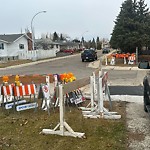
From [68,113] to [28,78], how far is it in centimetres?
946

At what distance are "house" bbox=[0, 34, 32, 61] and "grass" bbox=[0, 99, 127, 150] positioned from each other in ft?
144

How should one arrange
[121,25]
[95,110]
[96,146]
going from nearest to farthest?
[96,146], [95,110], [121,25]

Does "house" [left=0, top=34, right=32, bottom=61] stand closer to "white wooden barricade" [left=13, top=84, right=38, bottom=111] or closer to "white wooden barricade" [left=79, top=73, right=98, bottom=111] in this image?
"white wooden barricade" [left=13, top=84, right=38, bottom=111]

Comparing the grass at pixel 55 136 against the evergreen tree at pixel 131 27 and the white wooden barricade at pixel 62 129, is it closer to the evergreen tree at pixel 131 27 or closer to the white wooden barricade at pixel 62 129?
the white wooden barricade at pixel 62 129

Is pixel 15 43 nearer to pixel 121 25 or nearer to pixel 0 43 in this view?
pixel 0 43

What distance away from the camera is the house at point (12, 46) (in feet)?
165

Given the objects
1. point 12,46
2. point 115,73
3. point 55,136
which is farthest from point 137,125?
point 12,46

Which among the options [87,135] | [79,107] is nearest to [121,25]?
[79,107]

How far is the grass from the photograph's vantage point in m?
5.23

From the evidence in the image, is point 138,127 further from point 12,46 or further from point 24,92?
point 12,46

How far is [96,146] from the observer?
5121 millimetres

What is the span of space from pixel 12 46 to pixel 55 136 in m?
48.1

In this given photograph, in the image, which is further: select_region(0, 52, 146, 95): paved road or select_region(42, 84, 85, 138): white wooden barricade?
select_region(0, 52, 146, 95): paved road

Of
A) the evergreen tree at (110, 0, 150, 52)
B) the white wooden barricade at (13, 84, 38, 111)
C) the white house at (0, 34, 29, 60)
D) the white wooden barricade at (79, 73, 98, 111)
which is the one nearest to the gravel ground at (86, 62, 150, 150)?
the white wooden barricade at (79, 73, 98, 111)
